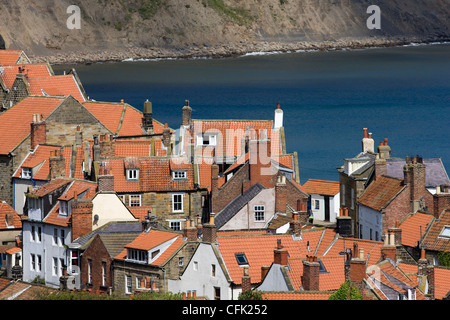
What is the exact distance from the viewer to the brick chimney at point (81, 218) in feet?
180

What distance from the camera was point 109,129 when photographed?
253ft

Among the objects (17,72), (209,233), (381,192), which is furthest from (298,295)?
(17,72)

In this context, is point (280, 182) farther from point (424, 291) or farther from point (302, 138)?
point (302, 138)

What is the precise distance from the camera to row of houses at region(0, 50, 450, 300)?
153 feet

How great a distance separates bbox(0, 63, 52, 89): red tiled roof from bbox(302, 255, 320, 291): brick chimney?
4658 cm

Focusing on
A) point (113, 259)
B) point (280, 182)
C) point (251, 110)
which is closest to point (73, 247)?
point (113, 259)

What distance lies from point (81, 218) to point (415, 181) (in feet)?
48.7

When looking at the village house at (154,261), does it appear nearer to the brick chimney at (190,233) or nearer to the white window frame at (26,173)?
the brick chimney at (190,233)

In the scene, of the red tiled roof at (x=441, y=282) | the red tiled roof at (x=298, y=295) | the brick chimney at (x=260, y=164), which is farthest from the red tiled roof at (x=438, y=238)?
the red tiled roof at (x=298, y=295)

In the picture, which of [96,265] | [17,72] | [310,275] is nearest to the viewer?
[310,275]

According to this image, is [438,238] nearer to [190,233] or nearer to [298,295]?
[190,233]

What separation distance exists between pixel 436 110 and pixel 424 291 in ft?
506

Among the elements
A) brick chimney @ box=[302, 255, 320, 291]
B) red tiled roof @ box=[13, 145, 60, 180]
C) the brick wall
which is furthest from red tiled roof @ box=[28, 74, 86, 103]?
brick chimney @ box=[302, 255, 320, 291]

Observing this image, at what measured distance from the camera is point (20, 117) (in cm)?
7888
